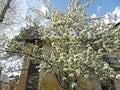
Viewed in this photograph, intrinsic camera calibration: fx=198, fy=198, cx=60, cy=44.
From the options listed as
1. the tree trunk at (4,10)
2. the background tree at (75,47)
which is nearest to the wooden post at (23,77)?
the background tree at (75,47)

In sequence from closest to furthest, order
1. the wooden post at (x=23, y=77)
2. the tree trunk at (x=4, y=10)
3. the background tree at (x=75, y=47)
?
the background tree at (x=75, y=47)
the wooden post at (x=23, y=77)
the tree trunk at (x=4, y=10)

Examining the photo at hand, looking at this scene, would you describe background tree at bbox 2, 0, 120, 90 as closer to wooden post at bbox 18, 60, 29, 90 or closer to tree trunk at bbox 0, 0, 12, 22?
wooden post at bbox 18, 60, 29, 90

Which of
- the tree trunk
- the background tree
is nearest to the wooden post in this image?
the background tree

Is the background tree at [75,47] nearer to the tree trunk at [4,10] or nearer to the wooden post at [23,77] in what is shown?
the wooden post at [23,77]

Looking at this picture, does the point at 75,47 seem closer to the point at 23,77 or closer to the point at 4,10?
the point at 23,77

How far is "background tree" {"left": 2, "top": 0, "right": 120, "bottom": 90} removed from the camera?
27.0 feet

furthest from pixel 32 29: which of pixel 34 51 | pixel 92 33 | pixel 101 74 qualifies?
pixel 101 74

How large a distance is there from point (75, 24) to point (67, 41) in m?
1.46

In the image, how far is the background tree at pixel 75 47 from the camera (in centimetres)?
824

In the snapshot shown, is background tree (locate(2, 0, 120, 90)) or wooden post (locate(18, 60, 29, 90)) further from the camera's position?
wooden post (locate(18, 60, 29, 90))

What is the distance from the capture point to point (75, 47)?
8.95 meters

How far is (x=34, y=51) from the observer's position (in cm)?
1103

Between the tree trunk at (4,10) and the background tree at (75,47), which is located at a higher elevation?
the tree trunk at (4,10)

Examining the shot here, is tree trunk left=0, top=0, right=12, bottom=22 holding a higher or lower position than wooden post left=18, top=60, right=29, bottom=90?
higher
